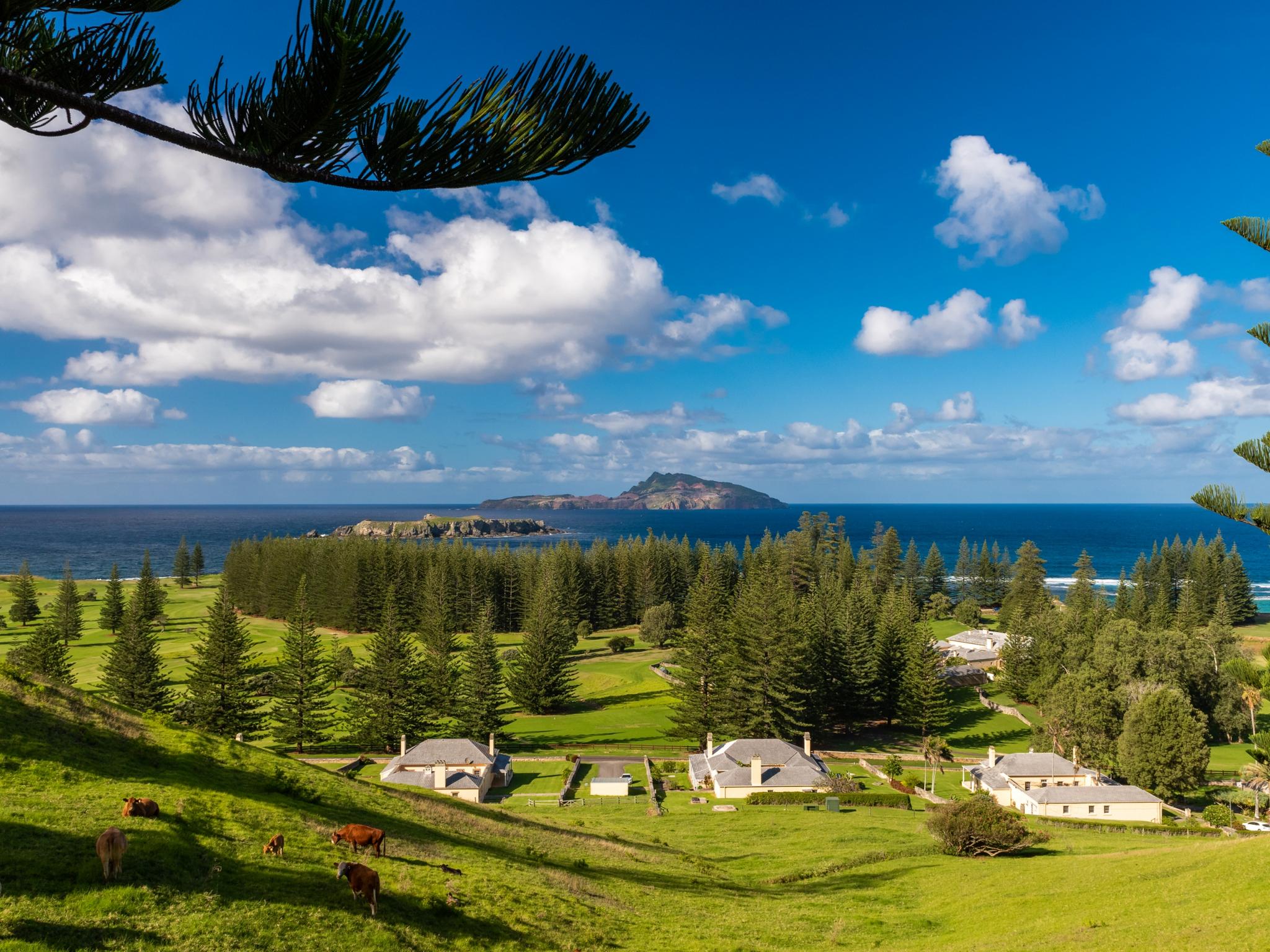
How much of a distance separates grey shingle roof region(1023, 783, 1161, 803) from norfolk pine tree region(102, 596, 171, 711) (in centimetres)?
5400

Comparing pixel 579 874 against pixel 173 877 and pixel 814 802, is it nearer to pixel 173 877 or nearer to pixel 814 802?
pixel 173 877

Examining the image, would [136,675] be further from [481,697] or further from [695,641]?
[695,641]

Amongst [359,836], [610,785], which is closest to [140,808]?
[359,836]

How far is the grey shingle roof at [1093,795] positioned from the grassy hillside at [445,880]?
1365cm

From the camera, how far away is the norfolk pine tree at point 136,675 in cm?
4528

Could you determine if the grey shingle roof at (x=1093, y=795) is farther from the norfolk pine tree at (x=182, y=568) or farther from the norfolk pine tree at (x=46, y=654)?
the norfolk pine tree at (x=182, y=568)

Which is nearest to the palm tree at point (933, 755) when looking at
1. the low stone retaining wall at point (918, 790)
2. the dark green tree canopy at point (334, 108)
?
the low stone retaining wall at point (918, 790)

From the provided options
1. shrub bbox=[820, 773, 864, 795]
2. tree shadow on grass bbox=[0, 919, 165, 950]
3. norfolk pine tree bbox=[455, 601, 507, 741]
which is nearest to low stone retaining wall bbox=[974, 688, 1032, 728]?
shrub bbox=[820, 773, 864, 795]

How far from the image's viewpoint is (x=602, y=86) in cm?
458

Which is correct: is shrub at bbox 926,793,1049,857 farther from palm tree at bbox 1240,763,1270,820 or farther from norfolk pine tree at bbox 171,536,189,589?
norfolk pine tree at bbox 171,536,189,589

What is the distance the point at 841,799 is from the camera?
39.7m

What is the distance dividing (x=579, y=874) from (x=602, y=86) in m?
18.8

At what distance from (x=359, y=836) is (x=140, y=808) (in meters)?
3.91

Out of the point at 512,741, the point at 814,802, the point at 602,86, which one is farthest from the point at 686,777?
the point at 602,86
